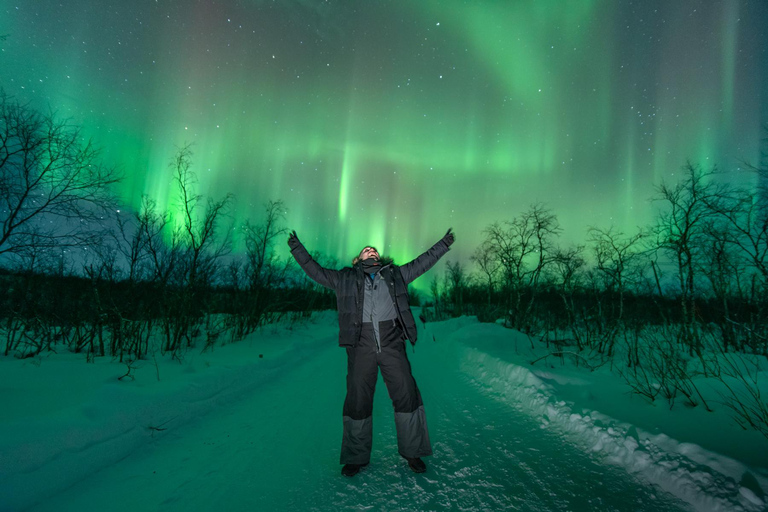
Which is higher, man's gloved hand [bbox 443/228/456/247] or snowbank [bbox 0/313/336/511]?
man's gloved hand [bbox 443/228/456/247]

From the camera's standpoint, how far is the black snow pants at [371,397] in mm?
2920

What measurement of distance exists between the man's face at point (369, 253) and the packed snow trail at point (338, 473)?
2.19 m

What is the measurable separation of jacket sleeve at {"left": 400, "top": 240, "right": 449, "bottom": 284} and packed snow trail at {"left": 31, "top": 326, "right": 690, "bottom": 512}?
197 centimetres

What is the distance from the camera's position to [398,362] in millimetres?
3053

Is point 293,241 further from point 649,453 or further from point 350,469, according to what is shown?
point 649,453

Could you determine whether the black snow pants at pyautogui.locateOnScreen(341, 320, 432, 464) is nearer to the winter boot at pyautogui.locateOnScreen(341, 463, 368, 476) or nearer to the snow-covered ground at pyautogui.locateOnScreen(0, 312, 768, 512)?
the winter boot at pyautogui.locateOnScreen(341, 463, 368, 476)

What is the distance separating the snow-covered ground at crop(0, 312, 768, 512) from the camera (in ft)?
8.02

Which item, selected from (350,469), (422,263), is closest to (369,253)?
(422,263)

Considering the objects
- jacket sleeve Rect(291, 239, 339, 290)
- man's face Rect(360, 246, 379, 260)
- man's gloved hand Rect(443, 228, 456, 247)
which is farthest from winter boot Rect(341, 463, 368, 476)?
man's gloved hand Rect(443, 228, 456, 247)

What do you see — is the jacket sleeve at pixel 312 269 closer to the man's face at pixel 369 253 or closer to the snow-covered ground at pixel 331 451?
the man's face at pixel 369 253

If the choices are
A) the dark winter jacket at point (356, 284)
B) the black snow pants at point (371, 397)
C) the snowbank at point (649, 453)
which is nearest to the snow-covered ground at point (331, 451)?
the snowbank at point (649, 453)

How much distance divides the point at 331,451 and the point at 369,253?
7.53 feet

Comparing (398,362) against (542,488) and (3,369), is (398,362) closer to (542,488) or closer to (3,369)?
(542,488)

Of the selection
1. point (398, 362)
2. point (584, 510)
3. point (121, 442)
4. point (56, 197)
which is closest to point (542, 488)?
point (584, 510)
